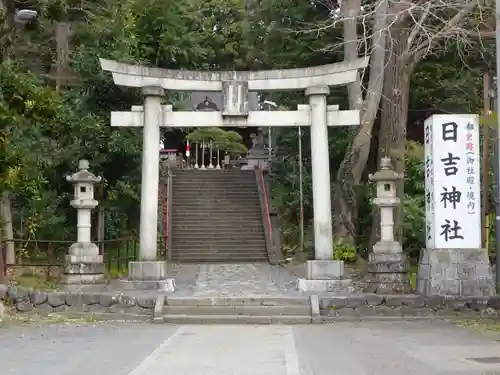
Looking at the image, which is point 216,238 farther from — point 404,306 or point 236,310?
point 404,306

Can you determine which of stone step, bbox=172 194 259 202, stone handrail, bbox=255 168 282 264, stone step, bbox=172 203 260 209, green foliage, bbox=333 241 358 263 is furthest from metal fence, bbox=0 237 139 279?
green foliage, bbox=333 241 358 263

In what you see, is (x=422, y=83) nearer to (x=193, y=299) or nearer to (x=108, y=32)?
(x=108, y=32)

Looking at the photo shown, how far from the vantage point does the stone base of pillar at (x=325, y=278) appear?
13719 mm

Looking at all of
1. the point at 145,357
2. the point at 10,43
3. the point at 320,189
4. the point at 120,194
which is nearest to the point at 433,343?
the point at 145,357

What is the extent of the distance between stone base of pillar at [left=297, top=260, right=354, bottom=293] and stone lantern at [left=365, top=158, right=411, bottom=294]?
60cm

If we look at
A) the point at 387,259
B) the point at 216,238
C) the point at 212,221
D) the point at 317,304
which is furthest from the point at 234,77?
the point at 212,221

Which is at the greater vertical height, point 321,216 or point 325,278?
point 321,216

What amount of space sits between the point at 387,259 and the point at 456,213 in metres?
1.77

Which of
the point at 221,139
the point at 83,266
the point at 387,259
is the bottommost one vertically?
the point at 83,266

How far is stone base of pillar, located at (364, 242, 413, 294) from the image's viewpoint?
1309cm

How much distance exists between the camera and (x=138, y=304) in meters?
12.4

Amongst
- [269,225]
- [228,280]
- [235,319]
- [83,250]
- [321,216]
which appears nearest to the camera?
[235,319]

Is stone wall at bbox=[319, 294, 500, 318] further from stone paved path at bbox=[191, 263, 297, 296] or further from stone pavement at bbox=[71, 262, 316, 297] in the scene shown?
stone paved path at bbox=[191, 263, 297, 296]

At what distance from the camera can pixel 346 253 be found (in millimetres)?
18078
